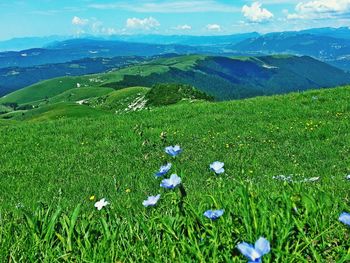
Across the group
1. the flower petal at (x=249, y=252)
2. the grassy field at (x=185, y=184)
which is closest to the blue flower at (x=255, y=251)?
the flower petal at (x=249, y=252)

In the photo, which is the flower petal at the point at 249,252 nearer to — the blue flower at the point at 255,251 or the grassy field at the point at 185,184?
the blue flower at the point at 255,251

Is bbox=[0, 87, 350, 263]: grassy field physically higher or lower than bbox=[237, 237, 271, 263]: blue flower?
lower

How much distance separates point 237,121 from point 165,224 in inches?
576

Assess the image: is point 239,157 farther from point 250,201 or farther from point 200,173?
point 250,201

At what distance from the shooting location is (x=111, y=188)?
977 centimetres

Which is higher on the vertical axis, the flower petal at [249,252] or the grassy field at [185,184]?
the flower petal at [249,252]

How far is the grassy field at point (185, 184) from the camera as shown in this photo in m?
3.42

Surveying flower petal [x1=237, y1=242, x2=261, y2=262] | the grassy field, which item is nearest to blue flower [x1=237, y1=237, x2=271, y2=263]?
flower petal [x1=237, y1=242, x2=261, y2=262]

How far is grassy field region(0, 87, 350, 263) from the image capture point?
3420mm

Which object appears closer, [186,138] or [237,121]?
[186,138]

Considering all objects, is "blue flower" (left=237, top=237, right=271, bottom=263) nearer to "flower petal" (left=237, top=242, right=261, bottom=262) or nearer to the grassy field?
"flower petal" (left=237, top=242, right=261, bottom=262)

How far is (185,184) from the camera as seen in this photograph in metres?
9.50

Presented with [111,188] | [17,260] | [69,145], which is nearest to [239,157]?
[111,188]

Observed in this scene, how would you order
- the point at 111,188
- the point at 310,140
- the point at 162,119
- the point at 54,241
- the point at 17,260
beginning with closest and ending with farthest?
the point at 17,260
the point at 54,241
the point at 111,188
the point at 310,140
the point at 162,119
